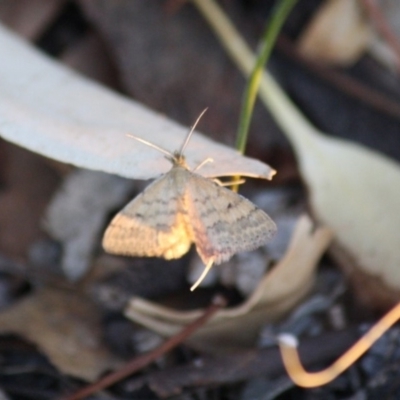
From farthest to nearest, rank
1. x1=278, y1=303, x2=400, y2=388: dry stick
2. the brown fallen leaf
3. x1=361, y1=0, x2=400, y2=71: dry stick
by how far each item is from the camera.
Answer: x1=361, y1=0, x2=400, y2=71: dry stick
the brown fallen leaf
x1=278, y1=303, x2=400, y2=388: dry stick

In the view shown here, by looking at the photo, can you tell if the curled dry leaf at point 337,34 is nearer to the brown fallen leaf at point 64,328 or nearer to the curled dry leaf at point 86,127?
the curled dry leaf at point 86,127

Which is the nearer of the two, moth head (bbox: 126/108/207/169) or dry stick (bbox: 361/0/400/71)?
moth head (bbox: 126/108/207/169)

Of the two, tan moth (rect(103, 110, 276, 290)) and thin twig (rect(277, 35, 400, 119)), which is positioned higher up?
thin twig (rect(277, 35, 400, 119))

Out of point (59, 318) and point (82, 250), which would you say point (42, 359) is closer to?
point (59, 318)

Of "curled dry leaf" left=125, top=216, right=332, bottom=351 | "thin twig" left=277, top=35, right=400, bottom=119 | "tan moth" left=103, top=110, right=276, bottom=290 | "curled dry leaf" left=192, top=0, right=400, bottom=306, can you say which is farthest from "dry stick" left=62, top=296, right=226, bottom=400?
"thin twig" left=277, top=35, right=400, bottom=119

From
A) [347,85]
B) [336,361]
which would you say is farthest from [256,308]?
[347,85]

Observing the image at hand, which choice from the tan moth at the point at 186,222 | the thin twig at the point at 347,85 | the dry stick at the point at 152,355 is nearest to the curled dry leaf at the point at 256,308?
the dry stick at the point at 152,355

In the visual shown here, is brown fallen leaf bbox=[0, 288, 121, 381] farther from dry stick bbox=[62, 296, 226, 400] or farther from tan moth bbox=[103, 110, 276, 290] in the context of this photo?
tan moth bbox=[103, 110, 276, 290]
